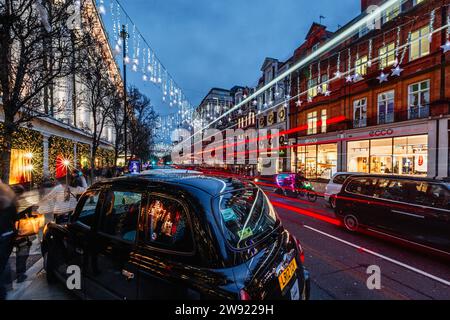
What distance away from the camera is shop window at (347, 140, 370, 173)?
19953 millimetres

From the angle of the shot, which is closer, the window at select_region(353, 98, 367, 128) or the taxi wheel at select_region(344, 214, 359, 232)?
the taxi wheel at select_region(344, 214, 359, 232)

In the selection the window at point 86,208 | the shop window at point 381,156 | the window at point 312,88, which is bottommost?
the window at point 86,208

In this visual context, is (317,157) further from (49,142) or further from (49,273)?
(49,273)

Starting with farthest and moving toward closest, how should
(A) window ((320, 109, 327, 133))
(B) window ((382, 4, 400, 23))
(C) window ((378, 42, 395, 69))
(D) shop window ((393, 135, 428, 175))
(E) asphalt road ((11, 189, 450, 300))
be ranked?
(A) window ((320, 109, 327, 133))
(C) window ((378, 42, 395, 69))
(B) window ((382, 4, 400, 23))
(D) shop window ((393, 135, 428, 175))
(E) asphalt road ((11, 189, 450, 300))

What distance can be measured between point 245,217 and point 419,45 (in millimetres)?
21583

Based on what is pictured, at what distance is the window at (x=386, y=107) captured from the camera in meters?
18.3

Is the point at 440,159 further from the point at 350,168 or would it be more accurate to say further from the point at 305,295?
the point at 305,295

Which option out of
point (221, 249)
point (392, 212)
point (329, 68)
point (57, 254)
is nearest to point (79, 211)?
point (57, 254)

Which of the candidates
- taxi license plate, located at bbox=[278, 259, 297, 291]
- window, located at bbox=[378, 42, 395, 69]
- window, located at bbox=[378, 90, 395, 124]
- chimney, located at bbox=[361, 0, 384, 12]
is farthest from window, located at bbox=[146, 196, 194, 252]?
chimney, located at bbox=[361, 0, 384, 12]

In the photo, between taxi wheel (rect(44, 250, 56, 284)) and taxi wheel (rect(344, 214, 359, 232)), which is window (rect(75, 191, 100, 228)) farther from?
taxi wheel (rect(344, 214, 359, 232))

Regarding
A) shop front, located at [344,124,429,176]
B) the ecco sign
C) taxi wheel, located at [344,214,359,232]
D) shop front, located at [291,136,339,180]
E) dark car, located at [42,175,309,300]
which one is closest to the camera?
dark car, located at [42,175,309,300]

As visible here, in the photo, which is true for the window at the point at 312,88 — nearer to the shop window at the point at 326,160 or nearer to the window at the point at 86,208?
the shop window at the point at 326,160

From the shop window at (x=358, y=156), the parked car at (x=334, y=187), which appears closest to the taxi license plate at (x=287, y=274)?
the parked car at (x=334, y=187)

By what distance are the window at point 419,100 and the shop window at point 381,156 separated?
8.28 ft
